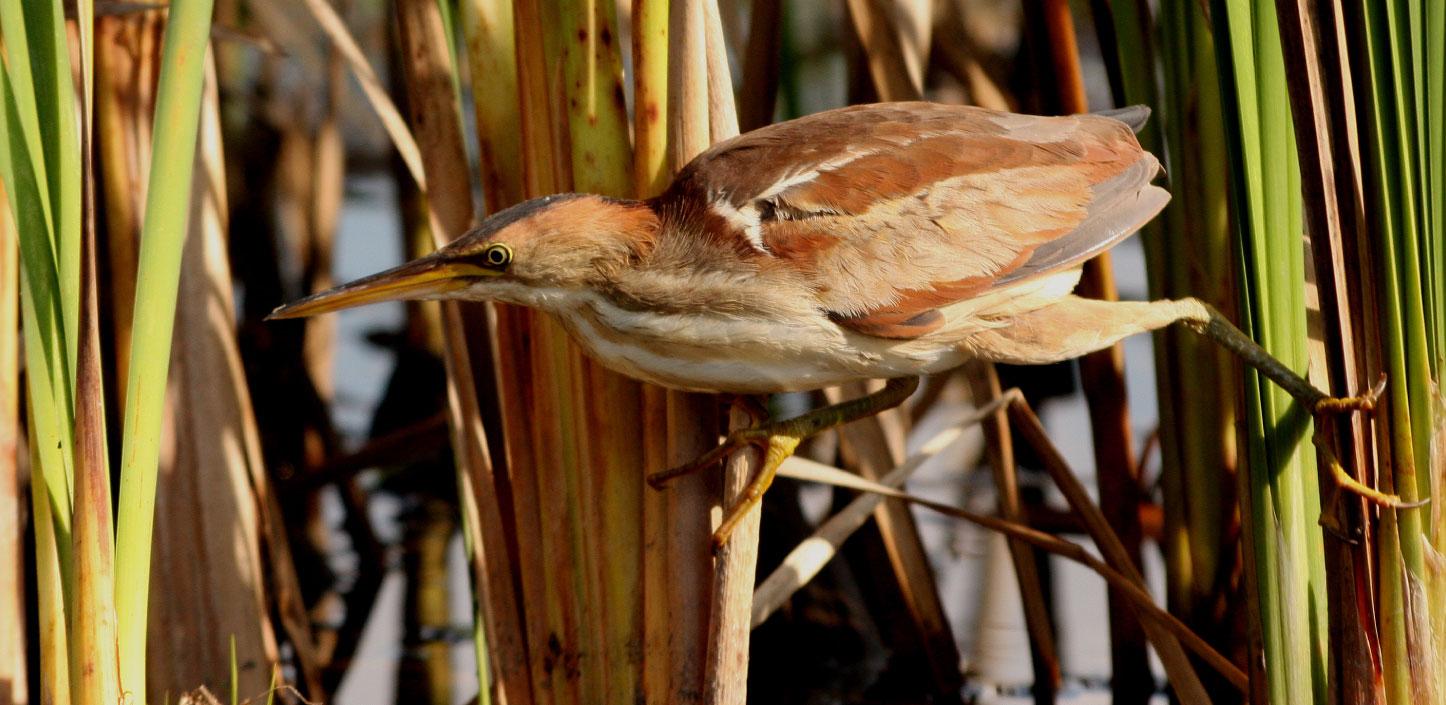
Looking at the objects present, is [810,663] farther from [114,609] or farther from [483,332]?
[114,609]

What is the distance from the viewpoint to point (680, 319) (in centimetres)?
146

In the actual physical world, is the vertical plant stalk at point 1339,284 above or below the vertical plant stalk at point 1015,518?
above

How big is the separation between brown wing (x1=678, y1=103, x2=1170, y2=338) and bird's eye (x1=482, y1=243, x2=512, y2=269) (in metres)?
0.19

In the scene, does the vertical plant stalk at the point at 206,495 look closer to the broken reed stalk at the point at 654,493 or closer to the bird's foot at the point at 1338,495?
the broken reed stalk at the point at 654,493

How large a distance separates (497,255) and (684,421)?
242 mm

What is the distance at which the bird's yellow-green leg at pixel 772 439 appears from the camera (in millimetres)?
1398

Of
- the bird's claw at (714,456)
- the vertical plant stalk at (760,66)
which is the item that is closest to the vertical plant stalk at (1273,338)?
the bird's claw at (714,456)

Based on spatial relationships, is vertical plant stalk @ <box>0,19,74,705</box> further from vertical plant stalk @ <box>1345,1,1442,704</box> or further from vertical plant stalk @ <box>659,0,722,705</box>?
vertical plant stalk @ <box>1345,1,1442,704</box>

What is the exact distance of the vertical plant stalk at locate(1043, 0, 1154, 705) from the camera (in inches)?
85.3

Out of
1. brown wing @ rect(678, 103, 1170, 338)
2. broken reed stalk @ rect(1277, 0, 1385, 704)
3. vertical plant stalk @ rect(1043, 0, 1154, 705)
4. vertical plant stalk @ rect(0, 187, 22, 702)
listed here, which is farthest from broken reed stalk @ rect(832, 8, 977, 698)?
vertical plant stalk @ rect(0, 187, 22, 702)

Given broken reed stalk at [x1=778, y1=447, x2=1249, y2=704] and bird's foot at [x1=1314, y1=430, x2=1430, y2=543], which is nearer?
bird's foot at [x1=1314, y1=430, x2=1430, y2=543]

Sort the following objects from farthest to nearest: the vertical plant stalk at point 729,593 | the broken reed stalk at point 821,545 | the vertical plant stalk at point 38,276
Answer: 1. the broken reed stalk at point 821,545
2. the vertical plant stalk at point 729,593
3. the vertical plant stalk at point 38,276

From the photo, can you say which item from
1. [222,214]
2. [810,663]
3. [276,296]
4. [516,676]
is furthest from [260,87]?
[516,676]

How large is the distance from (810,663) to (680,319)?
1496mm
